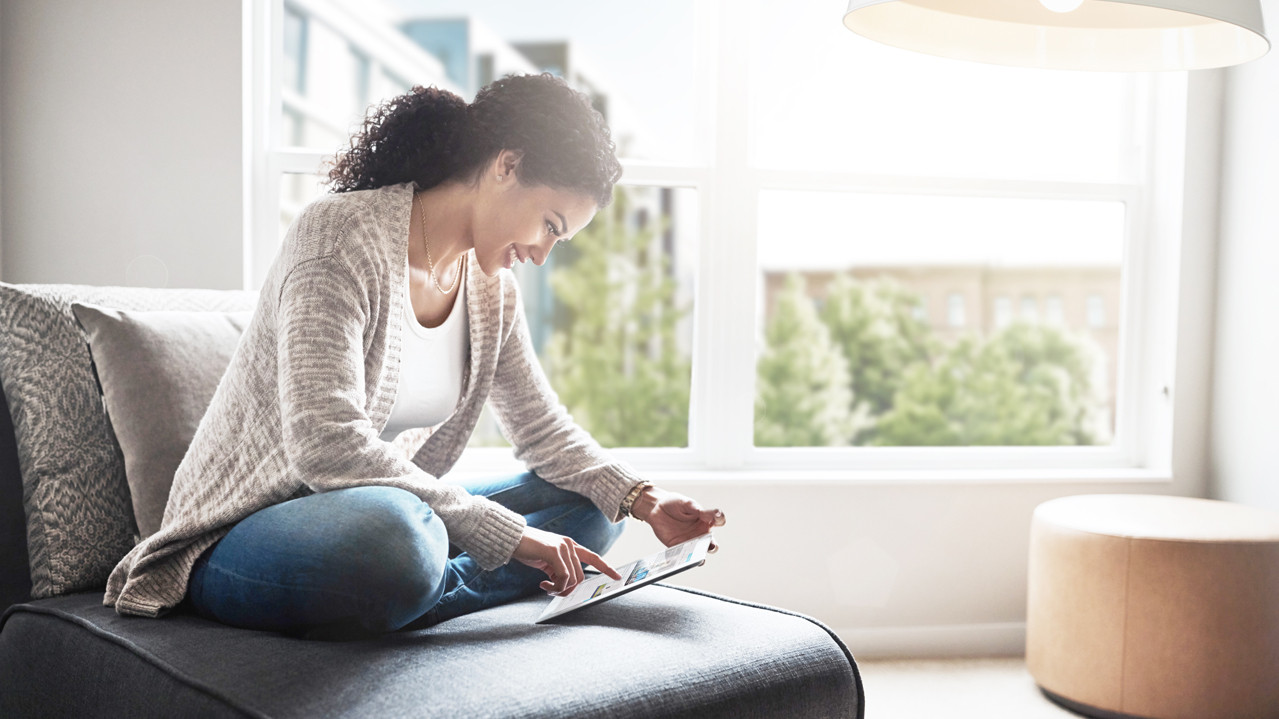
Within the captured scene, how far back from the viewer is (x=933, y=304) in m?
2.76

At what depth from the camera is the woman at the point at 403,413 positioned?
3.87 feet

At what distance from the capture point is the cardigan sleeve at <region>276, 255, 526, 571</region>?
1.21 meters

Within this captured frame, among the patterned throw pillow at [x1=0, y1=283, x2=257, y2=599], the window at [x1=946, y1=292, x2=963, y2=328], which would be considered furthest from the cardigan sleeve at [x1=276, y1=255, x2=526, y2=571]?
A: the window at [x1=946, y1=292, x2=963, y2=328]

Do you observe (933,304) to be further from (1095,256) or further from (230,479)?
(230,479)

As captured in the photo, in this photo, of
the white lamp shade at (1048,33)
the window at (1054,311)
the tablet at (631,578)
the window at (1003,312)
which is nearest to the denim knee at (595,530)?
the tablet at (631,578)

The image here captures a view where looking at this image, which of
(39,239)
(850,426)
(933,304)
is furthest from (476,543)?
(933,304)

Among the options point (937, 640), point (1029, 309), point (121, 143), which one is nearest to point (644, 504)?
point (937, 640)

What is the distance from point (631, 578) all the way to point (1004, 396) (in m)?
1.79

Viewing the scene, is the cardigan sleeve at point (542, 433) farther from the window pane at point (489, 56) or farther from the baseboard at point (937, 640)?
the baseboard at point (937, 640)

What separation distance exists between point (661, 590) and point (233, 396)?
68 cm

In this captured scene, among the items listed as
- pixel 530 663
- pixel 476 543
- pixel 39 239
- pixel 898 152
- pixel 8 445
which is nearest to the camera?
pixel 530 663

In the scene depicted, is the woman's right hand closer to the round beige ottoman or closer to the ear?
the ear

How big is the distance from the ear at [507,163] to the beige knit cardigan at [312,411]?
0.14 metres

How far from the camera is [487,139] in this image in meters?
1.50
